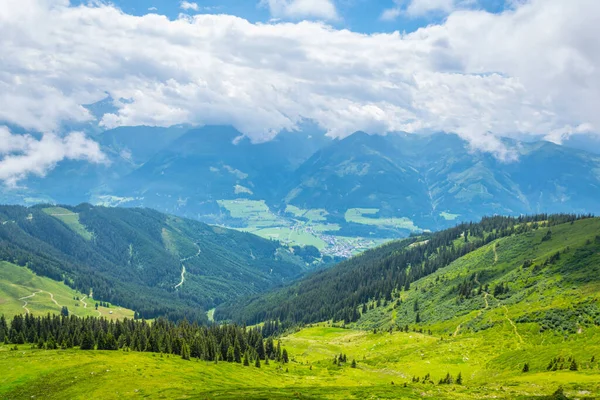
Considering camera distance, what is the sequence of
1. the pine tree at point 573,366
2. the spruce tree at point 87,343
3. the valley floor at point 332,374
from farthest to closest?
the spruce tree at point 87,343 → the pine tree at point 573,366 → the valley floor at point 332,374

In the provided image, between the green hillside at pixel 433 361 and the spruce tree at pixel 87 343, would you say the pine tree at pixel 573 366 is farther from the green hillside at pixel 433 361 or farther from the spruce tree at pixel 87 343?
→ the spruce tree at pixel 87 343

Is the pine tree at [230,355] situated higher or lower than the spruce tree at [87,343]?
lower

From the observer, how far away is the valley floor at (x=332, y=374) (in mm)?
69188

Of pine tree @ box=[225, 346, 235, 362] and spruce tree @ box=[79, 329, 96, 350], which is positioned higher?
spruce tree @ box=[79, 329, 96, 350]

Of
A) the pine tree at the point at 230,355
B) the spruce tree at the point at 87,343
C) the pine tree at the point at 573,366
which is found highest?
the spruce tree at the point at 87,343

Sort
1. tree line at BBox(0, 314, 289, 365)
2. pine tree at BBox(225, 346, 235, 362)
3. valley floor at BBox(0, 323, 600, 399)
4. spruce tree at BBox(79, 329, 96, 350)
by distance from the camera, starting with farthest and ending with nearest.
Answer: pine tree at BBox(225, 346, 235, 362)
tree line at BBox(0, 314, 289, 365)
spruce tree at BBox(79, 329, 96, 350)
valley floor at BBox(0, 323, 600, 399)

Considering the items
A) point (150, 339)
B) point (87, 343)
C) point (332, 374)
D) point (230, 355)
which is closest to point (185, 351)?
point (230, 355)

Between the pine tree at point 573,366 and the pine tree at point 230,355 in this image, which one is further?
the pine tree at point 230,355

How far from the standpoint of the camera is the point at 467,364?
11556cm

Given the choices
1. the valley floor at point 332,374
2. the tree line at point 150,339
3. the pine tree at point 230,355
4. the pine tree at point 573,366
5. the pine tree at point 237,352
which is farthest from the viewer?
the pine tree at point 237,352

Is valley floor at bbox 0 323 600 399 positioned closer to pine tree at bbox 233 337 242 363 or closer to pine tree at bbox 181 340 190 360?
pine tree at bbox 181 340 190 360

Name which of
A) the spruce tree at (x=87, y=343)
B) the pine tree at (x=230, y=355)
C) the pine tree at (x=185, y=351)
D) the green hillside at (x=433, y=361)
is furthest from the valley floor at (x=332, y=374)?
the pine tree at (x=230, y=355)

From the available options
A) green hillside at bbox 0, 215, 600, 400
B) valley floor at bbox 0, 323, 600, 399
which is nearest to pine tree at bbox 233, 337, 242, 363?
green hillside at bbox 0, 215, 600, 400

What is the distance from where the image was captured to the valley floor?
6919cm
